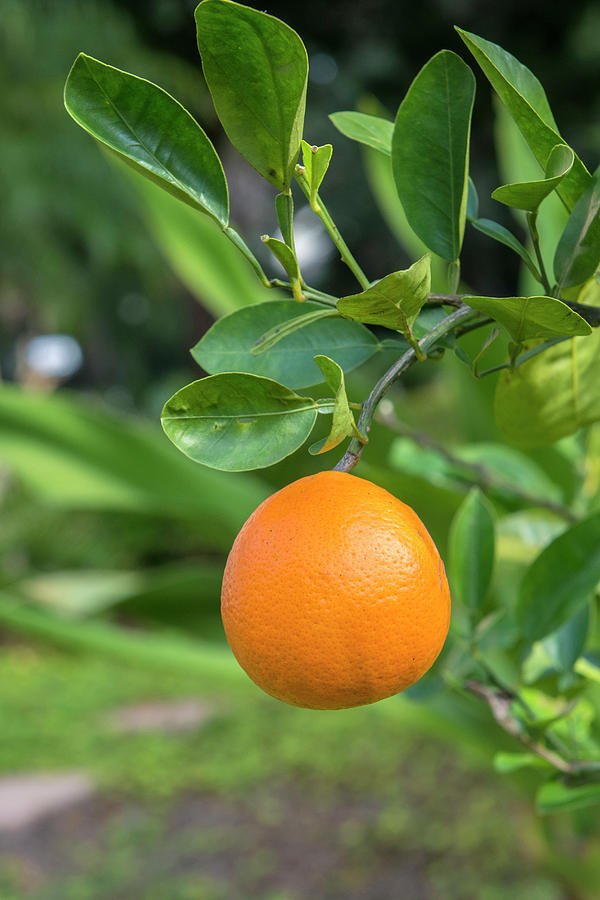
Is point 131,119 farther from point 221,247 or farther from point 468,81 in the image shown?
point 221,247

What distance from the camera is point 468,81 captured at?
0.25 m

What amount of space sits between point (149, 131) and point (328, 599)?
0.45 feet

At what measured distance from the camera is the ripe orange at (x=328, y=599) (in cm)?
21

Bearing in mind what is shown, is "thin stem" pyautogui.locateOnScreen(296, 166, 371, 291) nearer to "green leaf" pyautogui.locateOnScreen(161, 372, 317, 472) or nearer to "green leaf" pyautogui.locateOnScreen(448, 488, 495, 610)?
"green leaf" pyautogui.locateOnScreen(161, 372, 317, 472)

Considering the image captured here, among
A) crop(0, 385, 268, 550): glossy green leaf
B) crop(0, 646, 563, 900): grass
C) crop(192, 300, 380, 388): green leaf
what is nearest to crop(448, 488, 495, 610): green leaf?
crop(192, 300, 380, 388): green leaf


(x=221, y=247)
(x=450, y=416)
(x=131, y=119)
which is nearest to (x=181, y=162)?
(x=131, y=119)

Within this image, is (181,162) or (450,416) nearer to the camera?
(181,162)

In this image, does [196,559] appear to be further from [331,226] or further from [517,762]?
[331,226]

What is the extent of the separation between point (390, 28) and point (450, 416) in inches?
96.3

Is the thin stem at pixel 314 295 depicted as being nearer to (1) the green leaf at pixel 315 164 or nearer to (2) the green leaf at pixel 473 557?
(1) the green leaf at pixel 315 164

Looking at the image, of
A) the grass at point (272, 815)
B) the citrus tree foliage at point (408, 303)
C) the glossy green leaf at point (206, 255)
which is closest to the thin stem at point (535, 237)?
the citrus tree foliage at point (408, 303)

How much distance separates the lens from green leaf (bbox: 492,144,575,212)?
21 centimetres

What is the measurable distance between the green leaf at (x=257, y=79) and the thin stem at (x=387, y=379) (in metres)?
0.06

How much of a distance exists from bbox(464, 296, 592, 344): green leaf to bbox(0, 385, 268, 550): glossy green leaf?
887mm
